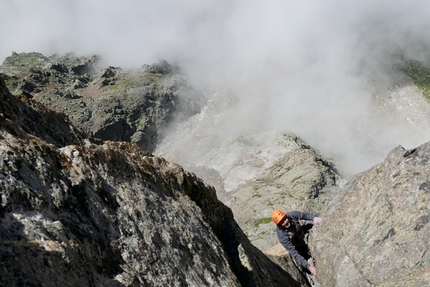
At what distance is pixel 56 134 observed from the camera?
546 inches

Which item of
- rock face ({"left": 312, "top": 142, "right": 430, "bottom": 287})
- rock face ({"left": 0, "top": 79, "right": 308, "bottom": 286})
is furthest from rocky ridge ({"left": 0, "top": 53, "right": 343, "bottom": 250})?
rock face ({"left": 312, "top": 142, "right": 430, "bottom": 287})

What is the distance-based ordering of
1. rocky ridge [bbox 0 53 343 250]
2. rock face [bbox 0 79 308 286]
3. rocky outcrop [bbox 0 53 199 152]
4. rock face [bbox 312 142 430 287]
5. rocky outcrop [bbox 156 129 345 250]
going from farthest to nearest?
1. rocky outcrop [bbox 0 53 199 152]
2. rocky ridge [bbox 0 53 343 250]
3. rocky outcrop [bbox 156 129 345 250]
4. rock face [bbox 312 142 430 287]
5. rock face [bbox 0 79 308 286]

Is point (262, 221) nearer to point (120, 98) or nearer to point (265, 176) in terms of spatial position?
point (265, 176)

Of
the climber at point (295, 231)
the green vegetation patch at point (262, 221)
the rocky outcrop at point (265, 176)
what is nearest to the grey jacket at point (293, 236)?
the climber at point (295, 231)

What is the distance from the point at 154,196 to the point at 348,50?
141156 mm

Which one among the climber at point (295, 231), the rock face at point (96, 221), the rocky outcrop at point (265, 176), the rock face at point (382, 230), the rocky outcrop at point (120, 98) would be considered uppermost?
the rocky outcrop at point (120, 98)

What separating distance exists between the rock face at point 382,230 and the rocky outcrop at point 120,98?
9353 centimetres

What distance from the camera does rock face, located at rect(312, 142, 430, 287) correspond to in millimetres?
12000

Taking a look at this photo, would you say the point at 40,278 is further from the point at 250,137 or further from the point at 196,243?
the point at 250,137

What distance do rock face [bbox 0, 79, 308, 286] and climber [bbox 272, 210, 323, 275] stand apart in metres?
1.96

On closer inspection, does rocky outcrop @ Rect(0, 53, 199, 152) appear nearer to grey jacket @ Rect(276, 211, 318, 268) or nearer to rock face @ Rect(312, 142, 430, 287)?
grey jacket @ Rect(276, 211, 318, 268)

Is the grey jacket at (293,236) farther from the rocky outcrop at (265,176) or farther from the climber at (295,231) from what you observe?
the rocky outcrop at (265,176)

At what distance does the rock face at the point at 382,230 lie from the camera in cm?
1200

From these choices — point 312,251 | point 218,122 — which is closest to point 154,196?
point 312,251
